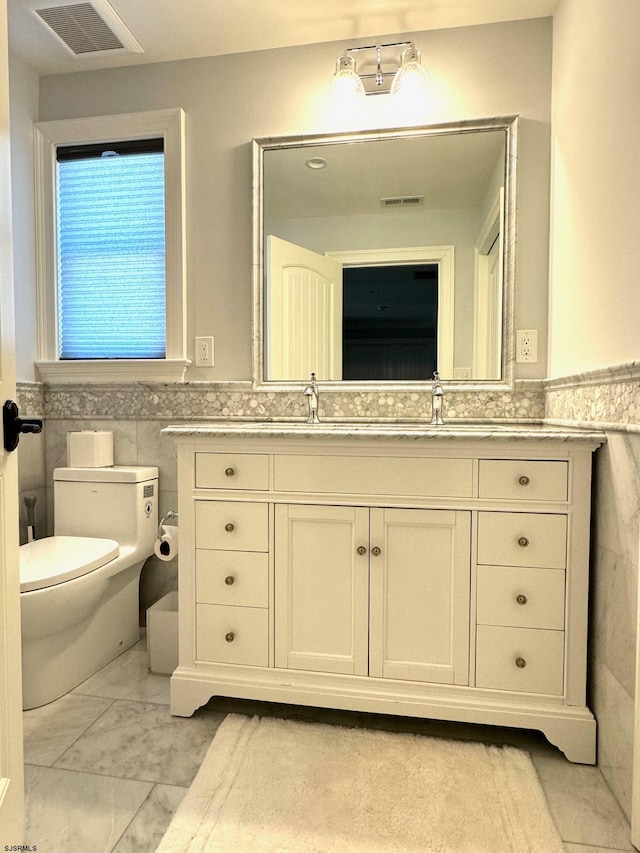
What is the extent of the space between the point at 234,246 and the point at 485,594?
5.21 feet

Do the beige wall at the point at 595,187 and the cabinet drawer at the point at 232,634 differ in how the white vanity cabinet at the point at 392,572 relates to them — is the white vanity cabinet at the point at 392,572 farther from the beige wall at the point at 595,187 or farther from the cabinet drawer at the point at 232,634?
the beige wall at the point at 595,187

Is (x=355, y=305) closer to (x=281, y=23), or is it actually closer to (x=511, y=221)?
(x=511, y=221)

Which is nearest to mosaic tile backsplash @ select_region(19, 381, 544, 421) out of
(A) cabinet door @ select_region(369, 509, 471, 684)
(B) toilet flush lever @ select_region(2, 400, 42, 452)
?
(A) cabinet door @ select_region(369, 509, 471, 684)

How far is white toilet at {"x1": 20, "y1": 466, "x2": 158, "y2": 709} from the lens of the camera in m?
1.63

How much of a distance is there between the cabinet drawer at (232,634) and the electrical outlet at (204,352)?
98cm

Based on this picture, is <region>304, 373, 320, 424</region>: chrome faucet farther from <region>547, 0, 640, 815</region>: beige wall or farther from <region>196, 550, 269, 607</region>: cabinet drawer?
<region>547, 0, 640, 815</region>: beige wall

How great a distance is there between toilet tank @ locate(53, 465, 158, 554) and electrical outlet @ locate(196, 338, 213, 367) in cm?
50

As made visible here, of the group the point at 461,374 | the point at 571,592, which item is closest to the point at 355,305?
the point at 461,374

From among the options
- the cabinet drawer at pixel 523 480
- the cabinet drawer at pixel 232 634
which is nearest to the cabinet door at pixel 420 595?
the cabinet drawer at pixel 523 480

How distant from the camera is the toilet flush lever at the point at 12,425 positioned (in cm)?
90

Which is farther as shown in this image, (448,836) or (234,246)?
(234,246)

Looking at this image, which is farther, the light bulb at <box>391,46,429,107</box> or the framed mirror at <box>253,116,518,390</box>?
the framed mirror at <box>253,116,518,390</box>

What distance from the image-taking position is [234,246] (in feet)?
6.95

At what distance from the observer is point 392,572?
153 centimetres
